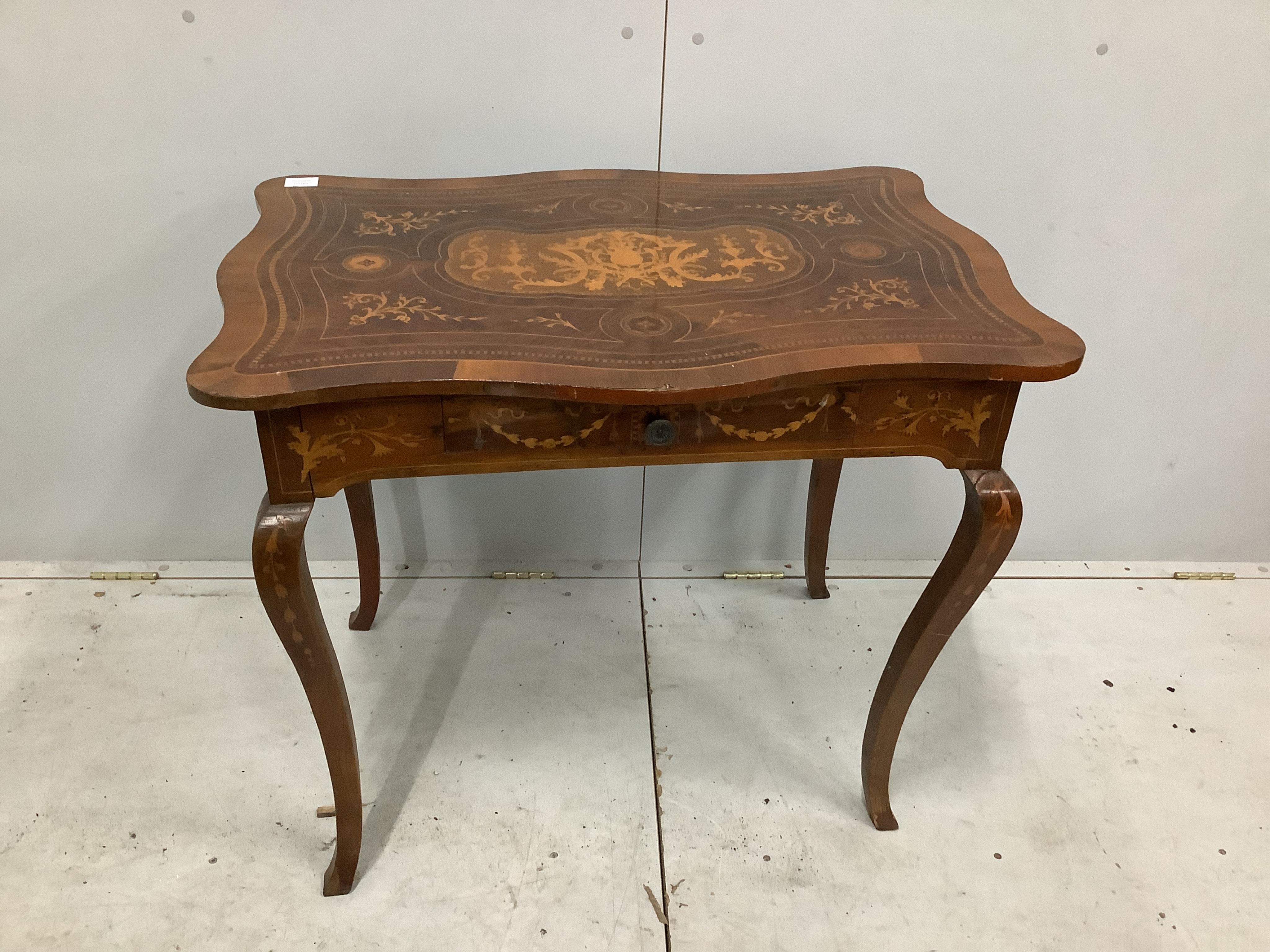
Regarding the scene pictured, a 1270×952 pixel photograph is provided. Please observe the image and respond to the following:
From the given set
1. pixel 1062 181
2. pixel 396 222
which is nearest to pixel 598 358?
pixel 396 222

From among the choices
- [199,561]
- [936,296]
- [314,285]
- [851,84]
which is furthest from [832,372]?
[199,561]

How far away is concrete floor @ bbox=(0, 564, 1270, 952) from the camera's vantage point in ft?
4.16

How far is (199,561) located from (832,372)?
147 cm

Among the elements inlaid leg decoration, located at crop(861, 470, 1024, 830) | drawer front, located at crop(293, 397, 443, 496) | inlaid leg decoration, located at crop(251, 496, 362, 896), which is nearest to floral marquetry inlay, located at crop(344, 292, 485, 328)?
drawer front, located at crop(293, 397, 443, 496)

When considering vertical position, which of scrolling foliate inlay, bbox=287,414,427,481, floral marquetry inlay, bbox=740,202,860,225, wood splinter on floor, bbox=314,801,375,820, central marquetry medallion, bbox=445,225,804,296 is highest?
floral marquetry inlay, bbox=740,202,860,225

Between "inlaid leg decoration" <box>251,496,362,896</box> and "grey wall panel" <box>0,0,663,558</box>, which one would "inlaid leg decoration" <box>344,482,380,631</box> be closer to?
"grey wall panel" <box>0,0,663,558</box>

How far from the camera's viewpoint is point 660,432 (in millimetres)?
1007

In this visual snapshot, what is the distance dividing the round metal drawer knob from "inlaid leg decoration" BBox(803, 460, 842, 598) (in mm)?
710

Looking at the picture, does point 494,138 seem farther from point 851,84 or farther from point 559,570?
point 559,570

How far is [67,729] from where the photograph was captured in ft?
4.93

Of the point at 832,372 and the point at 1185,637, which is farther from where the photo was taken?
the point at 1185,637

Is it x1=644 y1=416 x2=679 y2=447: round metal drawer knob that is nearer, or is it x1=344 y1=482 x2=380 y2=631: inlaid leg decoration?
Result: x1=644 y1=416 x2=679 y2=447: round metal drawer knob

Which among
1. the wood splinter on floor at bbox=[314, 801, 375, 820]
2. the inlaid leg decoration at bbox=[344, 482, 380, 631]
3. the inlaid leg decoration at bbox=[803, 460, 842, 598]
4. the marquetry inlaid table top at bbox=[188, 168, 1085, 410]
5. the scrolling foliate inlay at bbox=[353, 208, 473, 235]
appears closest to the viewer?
the marquetry inlaid table top at bbox=[188, 168, 1085, 410]

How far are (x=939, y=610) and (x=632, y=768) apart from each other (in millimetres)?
581
